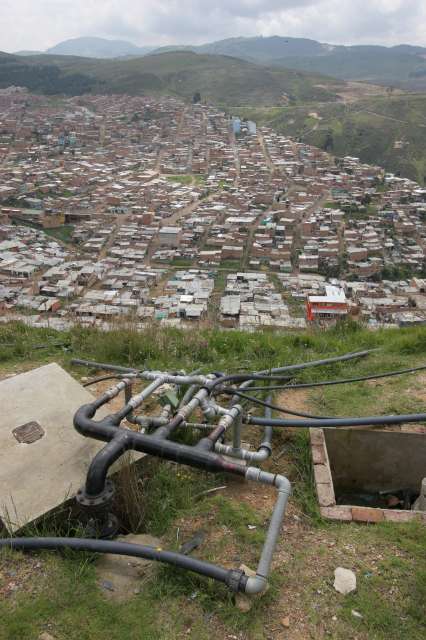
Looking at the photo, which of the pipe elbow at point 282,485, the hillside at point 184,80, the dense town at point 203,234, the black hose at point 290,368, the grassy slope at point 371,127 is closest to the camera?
the pipe elbow at point 282,485

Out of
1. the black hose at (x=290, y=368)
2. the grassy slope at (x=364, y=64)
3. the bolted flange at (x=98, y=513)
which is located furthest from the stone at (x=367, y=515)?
the grassy slope at (x=364, y=64)

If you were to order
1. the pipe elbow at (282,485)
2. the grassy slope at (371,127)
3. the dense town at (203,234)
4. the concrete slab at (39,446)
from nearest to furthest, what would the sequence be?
the pipe elbow at (282,485) → the concrete slab at (39,446) → the dense town at (203,234) → the grassy slope at (371,127)

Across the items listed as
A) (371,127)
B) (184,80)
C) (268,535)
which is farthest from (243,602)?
(184,80)

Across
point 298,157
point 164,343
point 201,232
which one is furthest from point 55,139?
point 164,343

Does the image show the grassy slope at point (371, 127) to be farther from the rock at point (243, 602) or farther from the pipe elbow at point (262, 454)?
the rock at point (243, 602)

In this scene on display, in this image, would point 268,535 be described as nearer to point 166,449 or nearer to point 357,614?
point 357,614

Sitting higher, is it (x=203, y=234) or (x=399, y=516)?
(x=399, y=516)

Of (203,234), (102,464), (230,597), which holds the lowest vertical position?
(203,234)

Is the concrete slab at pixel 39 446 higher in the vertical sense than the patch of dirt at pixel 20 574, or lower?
higher
